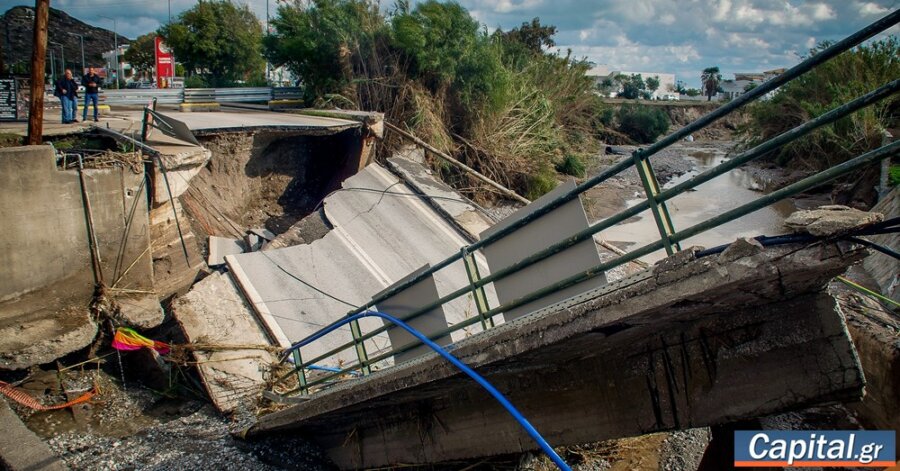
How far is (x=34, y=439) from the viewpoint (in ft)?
17.9

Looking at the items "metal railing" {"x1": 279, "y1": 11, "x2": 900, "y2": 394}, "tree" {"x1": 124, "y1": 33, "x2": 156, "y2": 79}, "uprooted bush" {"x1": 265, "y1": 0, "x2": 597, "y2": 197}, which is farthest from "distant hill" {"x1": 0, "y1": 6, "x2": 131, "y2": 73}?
"metal railing" {"x1": 279, "y1": 11, "x2": 900, "y2": 394}

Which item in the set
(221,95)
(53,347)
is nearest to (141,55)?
(221,95)

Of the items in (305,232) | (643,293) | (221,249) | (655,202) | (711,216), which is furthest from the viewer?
(711,216)

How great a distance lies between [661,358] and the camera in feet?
10.6

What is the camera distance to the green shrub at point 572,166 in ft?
61.0

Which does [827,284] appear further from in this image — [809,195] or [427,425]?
[809,195]

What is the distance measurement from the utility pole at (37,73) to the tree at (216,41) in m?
20.3

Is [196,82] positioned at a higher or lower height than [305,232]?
higher

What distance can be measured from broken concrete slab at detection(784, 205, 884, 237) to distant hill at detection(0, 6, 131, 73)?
36.1 metres

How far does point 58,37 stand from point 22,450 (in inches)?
1631

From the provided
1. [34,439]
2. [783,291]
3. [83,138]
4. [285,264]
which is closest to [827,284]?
[783,291]

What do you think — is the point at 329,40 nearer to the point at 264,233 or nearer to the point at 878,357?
the point at 264,233

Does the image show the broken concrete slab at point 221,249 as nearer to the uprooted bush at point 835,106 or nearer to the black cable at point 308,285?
the black cable at point 308,285

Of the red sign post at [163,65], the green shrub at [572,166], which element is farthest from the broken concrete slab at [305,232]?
the red sign post at [163,65]
